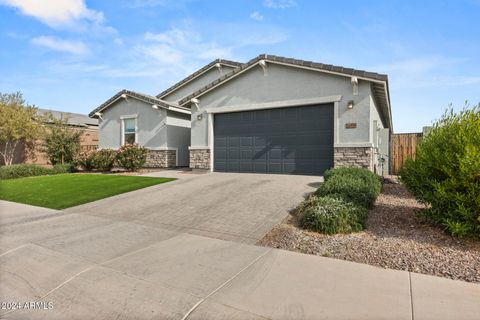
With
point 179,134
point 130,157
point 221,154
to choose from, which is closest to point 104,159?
point 130,157

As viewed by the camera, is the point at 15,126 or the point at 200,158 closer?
the point at 200,158

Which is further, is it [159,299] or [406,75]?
[406,75]

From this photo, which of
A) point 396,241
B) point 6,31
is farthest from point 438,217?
point 6,31

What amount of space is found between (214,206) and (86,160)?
39.8ft

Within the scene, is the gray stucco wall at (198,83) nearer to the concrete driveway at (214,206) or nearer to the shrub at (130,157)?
the shrub at (130,157)

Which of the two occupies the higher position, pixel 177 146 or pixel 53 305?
pixel 177 146

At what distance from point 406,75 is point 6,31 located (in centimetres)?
1396

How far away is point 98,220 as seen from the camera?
6.51 m

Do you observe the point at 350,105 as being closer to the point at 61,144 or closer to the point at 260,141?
the point at 260,141

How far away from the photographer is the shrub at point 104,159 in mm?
15242

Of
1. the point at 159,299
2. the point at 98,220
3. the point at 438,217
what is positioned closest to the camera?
the point at 159,299

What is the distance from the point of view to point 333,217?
513 cm

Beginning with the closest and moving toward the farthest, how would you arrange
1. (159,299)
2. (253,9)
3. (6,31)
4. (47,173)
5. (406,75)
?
(159,299) < (6,31) < (253,9) < (406,75) < (47,173)

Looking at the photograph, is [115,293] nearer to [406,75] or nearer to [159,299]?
[159,299]
